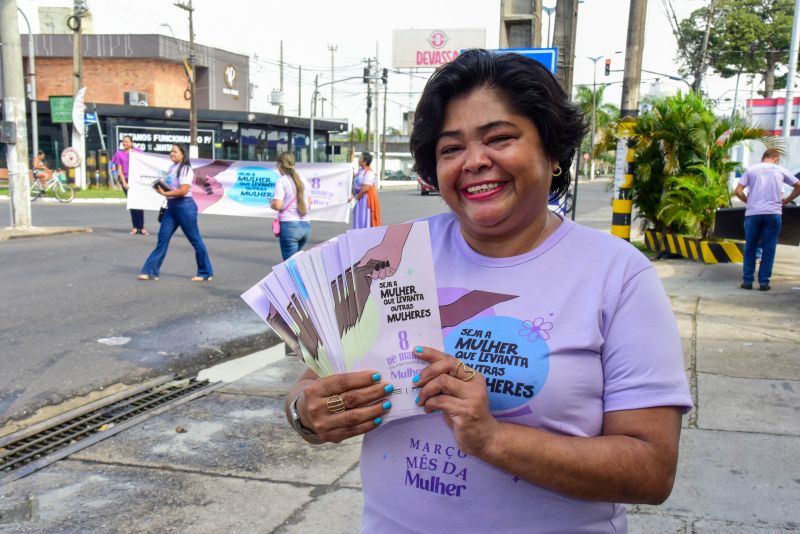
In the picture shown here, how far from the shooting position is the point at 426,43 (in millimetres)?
81500

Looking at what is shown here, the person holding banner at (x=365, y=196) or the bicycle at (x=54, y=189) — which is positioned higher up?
the person holding banner at (x=365, y=196)

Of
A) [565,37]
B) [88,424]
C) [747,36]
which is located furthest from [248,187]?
[747,36]

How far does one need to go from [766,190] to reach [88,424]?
27.6 feet

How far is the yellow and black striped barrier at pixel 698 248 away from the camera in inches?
472

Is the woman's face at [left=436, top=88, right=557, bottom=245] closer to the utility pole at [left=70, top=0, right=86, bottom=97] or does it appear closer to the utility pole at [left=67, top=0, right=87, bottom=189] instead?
the utility pole at [left=67, top=0, right=87, bottom=189]

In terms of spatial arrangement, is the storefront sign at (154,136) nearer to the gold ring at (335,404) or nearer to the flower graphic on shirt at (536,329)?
the gold ring at (335,404)

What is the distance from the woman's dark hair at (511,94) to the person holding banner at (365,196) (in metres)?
10.2

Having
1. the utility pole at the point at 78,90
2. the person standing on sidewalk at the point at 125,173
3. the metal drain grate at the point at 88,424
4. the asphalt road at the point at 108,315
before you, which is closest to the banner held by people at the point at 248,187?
the asphalt road at the point at 108,315

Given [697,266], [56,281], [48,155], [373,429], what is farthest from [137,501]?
[48,155]

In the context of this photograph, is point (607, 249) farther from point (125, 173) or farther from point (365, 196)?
point (125, 173)

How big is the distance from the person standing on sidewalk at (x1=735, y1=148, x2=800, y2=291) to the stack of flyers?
9.45 metres

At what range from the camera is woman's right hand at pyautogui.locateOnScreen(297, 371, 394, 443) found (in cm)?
155

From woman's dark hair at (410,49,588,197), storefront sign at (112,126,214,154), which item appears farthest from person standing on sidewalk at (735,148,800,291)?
storefront sign at (112,126,214,154)

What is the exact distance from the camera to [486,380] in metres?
1.57
